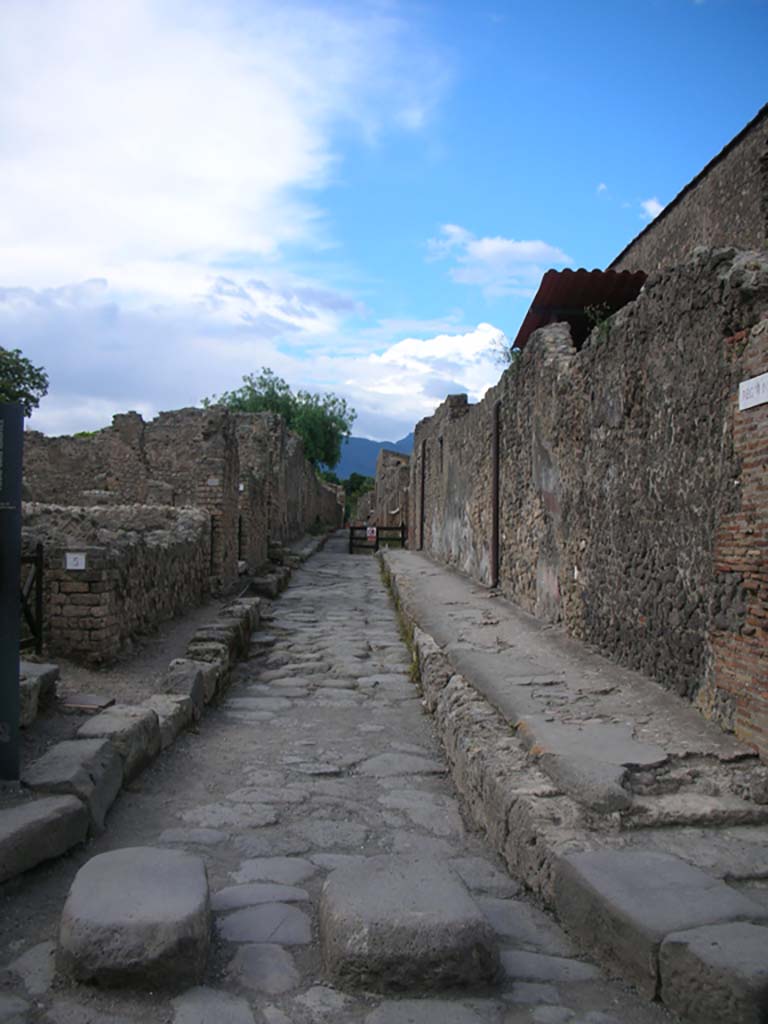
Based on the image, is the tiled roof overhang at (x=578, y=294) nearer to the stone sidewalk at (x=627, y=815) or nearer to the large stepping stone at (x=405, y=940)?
the stone sidewalk at (x=627, y=815)

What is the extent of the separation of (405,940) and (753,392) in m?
2.78

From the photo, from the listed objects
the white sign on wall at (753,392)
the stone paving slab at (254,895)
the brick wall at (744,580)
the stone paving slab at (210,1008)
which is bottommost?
the stone paving slab at (254,895)

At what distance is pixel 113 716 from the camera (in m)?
4.41

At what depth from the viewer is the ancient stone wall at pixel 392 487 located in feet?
91.1

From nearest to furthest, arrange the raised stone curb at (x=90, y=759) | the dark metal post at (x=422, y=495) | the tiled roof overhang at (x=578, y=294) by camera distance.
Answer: the raised stone curb at (x=90, y=759)
the tiled roof overhang at (x=578, y=294)
the dark metal post at (x=422, y=495)

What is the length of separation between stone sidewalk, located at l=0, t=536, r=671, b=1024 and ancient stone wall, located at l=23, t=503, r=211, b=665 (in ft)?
4.12

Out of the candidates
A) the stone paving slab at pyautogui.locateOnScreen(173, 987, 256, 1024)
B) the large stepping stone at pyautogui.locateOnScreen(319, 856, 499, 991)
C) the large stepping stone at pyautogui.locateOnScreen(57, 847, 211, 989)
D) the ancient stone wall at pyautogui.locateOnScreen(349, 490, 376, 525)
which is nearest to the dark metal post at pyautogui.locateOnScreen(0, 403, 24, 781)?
the large stepping stone at pyautogui.locateOnScreen(57, 847, 211, 989)

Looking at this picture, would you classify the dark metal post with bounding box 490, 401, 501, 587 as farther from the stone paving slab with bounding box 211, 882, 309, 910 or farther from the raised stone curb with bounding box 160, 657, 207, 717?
the stone paving slab with bounding box 211, 882, 309, 910

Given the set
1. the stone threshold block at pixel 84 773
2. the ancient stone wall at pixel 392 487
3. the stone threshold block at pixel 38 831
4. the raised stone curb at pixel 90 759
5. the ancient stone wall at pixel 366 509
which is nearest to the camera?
the stone threshold block at pixel 38 831

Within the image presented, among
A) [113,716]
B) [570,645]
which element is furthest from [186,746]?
[570,645]

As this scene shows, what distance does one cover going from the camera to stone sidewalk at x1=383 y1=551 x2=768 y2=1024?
2.19m

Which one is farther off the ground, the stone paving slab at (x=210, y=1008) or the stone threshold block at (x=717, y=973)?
the stone threshold block at (x=717, y=973)

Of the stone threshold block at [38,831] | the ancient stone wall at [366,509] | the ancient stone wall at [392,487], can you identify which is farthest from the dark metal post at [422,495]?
the ancient stone wall at [366,509]

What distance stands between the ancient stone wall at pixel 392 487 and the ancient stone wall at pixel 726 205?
51.4 ft
